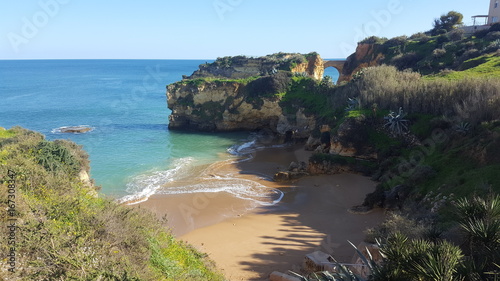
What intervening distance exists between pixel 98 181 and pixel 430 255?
23.0 m

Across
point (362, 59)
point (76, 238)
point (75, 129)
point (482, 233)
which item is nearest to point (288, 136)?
point (362, 59)

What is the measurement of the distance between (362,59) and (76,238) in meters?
52.9

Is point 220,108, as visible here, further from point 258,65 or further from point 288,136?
point 258,65

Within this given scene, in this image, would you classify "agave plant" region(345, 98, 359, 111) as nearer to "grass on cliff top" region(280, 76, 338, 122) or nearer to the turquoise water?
"grass on cliff top" region(280, 76, 338, 122)

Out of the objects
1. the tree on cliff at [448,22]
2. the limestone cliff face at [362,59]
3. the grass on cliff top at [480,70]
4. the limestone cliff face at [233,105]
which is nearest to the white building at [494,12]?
the tree on cliff at [448,22]

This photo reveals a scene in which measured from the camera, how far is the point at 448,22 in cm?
5462

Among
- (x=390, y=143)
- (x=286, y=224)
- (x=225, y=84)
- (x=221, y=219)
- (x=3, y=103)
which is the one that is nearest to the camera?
(x=286, y=224)

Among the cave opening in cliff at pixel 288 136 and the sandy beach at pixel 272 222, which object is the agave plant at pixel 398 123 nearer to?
the sandy beach at pixel 272 222

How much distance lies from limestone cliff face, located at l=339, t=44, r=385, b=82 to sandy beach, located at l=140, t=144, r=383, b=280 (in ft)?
108

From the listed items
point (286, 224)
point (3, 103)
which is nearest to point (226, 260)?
point (286, 224)

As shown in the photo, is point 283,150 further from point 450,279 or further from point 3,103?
point 3,103

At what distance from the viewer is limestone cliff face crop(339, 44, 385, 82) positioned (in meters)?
49.3

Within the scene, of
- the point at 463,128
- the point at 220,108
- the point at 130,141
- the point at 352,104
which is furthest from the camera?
the point at 220,108

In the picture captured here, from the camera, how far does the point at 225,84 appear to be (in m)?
41.7
